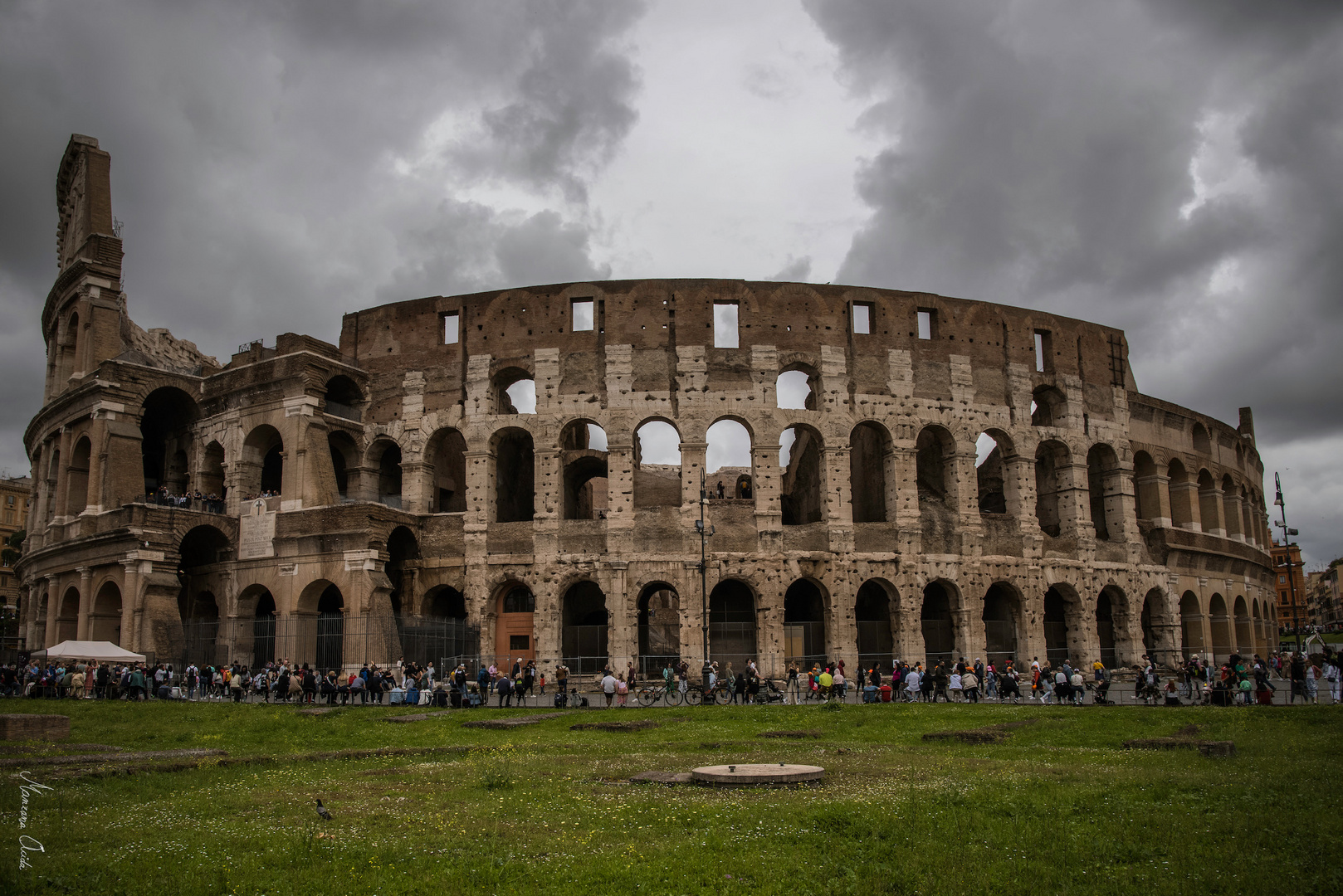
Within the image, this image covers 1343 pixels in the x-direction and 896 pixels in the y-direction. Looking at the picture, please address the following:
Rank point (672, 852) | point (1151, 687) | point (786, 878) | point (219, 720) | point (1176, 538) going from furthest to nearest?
point (1176, 538) → point (1151, 687) → point (219, 720) → point (672, 852) → point (786, 878)

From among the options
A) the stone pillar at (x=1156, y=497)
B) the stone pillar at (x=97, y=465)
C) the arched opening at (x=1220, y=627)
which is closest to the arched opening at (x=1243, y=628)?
the arched opening at (x=1220, y=627)

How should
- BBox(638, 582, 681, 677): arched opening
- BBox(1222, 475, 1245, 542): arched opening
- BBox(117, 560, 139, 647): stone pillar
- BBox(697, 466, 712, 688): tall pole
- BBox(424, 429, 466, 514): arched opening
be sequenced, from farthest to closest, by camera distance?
→ BBox(1222, 475, 1245, 542): arched opening, BBox(638, 582, 681, 677): arched opening, BBox(424, 429, 466, 514): arched opening, BBox(117, 560, 139, 647): stone pillar, BBox(697, 466, 712, 688): tall pole

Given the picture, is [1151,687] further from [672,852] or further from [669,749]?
[672,852]

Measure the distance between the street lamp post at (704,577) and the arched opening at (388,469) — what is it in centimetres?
1099

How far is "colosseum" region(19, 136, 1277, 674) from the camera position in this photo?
31.5m

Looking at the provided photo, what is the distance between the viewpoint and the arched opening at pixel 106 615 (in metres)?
32.1

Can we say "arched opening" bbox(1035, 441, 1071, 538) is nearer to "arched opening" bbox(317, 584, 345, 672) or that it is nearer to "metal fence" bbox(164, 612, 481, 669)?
"metal fence" bbox(164, 612, 481, 669)

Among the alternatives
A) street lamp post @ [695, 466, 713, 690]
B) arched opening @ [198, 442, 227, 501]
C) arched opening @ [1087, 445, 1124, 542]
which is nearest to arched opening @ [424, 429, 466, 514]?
arched opening @ [198, 442, 227, 501]

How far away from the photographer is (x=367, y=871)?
747 cm

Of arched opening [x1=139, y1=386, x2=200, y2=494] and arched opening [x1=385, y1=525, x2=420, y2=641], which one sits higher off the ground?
arched opening [x1=139, y1=386, x2=200, y2=494]

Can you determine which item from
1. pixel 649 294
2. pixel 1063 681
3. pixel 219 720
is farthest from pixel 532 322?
pixel 1063 681

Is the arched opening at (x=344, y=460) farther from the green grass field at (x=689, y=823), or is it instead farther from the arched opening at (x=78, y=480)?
the green grass field at (x=689, y=823)

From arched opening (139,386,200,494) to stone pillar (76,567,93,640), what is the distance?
4.65 metres

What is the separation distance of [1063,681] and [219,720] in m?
19.2
